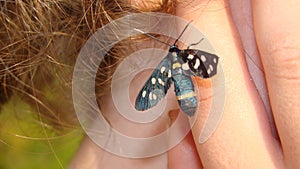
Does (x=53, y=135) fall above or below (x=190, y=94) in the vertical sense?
below

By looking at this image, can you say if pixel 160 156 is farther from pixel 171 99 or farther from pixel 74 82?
pixel 74 82

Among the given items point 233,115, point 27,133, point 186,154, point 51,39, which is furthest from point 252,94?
point 27,133

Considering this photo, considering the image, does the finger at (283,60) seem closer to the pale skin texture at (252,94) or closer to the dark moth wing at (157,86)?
the pale skin texture at (252,94)

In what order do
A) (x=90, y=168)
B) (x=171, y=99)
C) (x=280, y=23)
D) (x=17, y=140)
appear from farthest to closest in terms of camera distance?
1. (x=17, y=140)
2. (x=90, y=168)
3. (x=171, y=99)
4. (x=280, y=23)

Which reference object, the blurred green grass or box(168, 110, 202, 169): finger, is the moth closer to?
box(168, 110, 202, 169): finger

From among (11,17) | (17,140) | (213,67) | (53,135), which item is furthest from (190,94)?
(17,140)
